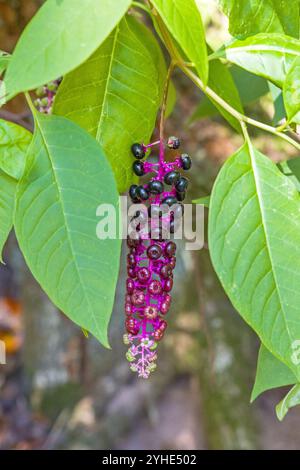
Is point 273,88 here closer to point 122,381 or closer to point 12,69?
point 12,69

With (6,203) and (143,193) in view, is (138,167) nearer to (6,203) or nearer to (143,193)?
(143,193)

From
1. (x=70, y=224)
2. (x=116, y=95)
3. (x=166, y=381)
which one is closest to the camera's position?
(x=70, y=224)

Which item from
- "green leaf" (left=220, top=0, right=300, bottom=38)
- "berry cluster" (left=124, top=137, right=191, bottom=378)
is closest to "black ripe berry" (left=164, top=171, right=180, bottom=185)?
"berry cluster" (left=124, top=137, right=191, bottom=378)

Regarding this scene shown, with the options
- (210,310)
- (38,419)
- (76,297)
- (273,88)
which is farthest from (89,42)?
(38,419)

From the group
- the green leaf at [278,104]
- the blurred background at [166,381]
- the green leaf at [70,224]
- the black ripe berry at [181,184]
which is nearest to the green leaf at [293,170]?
the green leaf at [278,104]

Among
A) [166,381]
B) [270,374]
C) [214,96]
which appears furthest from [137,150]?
[166,381]

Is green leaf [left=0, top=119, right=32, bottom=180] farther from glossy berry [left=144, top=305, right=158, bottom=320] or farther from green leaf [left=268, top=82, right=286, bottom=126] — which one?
green leaf [left=268, top=82, right=286, bottom=126]

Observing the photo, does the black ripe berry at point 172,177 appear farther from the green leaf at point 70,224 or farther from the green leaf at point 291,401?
the green leaf at point 291,401
